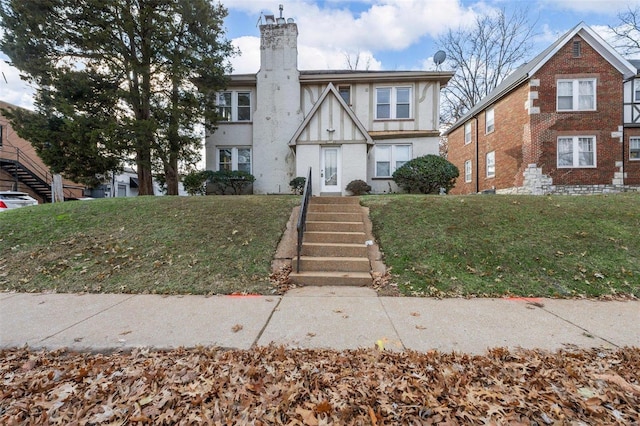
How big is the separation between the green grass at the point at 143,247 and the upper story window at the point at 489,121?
14973mm

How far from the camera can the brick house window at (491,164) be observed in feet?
55.1

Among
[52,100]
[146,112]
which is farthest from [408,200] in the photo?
[52,100]

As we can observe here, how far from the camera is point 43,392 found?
210 cm

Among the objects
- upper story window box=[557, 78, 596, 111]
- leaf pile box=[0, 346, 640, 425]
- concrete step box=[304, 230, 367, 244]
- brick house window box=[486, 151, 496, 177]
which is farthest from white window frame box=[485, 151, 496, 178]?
leaf pile box=[0, 346, 640, 425]

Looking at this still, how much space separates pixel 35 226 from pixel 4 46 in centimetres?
778

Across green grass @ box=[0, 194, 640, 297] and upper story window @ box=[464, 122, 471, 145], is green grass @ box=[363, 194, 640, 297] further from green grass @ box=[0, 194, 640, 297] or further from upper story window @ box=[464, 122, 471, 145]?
upper story window @ box=[464, 122, 471, 145]

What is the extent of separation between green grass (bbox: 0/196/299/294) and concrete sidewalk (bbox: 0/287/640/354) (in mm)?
407

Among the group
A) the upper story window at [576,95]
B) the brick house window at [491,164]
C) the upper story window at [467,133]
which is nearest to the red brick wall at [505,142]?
the brick house window at [491,164]

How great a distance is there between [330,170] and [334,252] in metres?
6.98

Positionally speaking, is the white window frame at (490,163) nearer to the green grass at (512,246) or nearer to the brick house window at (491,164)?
the brick house window at (491,164)

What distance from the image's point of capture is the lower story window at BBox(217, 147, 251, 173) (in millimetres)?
14242

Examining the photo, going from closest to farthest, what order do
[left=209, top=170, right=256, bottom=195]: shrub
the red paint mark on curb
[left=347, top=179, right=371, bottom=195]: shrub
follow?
1. the red paint mark on curb
2. [left=347, top=179, right=371, bottom=195]: shrub
3. [left=209, top=170, right=256, bottom=195]: shrub

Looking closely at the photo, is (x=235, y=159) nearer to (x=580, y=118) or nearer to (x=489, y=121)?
(x=489, y=121)

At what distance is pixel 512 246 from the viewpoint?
5453mm
